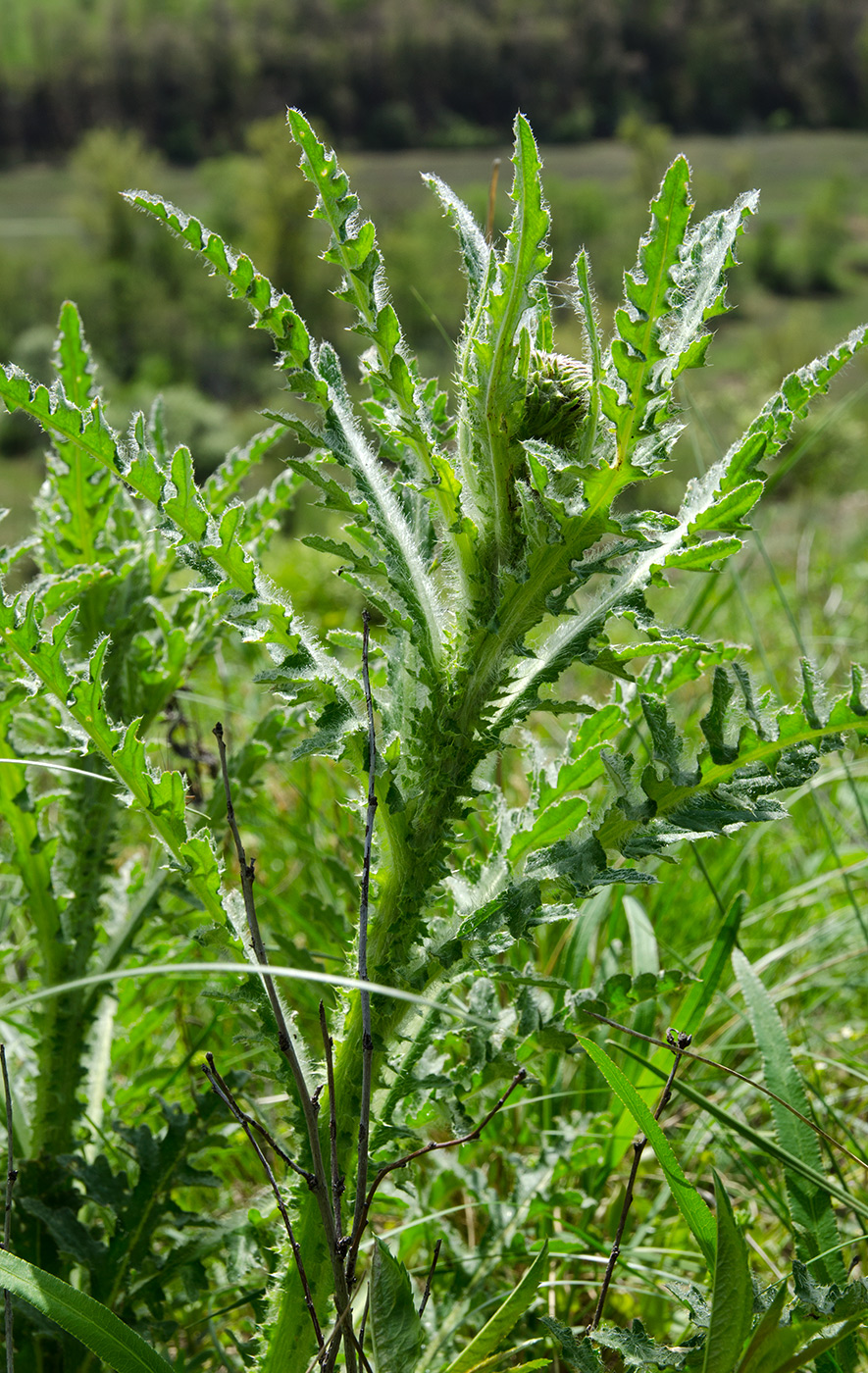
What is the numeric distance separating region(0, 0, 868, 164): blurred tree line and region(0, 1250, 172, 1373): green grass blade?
83.6 metres

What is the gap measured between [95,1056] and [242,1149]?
0.98ft

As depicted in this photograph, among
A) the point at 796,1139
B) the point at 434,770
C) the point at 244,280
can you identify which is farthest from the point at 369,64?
the point at 796,1139

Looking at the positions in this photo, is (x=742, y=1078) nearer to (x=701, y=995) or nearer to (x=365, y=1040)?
(x=365, y=1040)

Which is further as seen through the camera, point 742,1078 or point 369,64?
point 369,64

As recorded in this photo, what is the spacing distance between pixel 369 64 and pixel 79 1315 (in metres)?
89.1

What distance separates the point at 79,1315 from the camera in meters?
0.87

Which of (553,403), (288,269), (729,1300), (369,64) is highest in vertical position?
(369,64)

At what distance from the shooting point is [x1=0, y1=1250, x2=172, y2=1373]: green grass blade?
854 millimetres

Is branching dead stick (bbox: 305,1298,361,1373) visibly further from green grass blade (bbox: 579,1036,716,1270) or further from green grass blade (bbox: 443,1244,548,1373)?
green grass blade (bbox: 579,1036,716,1270)

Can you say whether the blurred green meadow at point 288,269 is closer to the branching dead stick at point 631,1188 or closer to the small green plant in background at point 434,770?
the small green plant in background at point 434,770

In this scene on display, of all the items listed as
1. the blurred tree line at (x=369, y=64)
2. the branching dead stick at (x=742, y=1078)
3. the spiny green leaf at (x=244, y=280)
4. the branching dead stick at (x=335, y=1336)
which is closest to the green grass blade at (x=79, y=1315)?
the branching dead stick at (x=335, y=1336)

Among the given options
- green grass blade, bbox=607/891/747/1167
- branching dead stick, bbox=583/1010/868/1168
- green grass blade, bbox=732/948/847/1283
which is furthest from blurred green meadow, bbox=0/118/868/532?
branching dead stick, bbox=583/1010/868/1168

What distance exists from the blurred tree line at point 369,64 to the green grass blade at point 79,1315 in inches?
3292

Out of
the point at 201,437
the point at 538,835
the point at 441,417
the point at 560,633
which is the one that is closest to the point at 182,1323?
the point at 538,835
